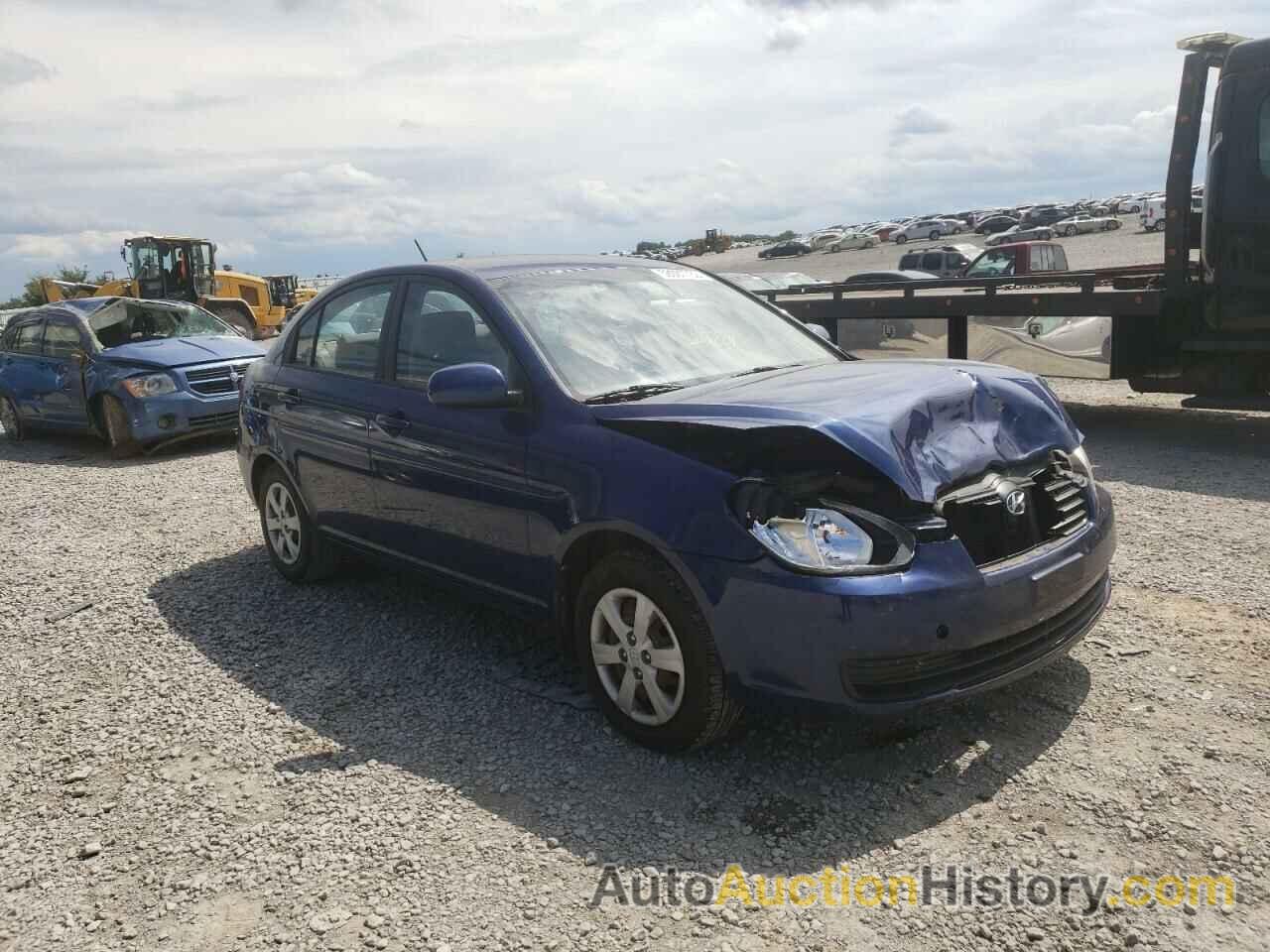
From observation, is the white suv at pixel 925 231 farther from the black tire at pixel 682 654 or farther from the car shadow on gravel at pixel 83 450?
the black tire at pixel 682 654

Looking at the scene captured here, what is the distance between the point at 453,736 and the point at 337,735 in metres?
0.45

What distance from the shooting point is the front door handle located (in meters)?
4.49

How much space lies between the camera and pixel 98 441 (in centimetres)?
1228

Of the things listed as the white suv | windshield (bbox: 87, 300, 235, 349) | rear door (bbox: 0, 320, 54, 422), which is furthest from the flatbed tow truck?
the white suv

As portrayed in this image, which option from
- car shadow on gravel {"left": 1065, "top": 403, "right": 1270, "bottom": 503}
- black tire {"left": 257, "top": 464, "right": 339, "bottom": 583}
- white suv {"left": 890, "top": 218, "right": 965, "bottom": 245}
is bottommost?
car shadow on gravel {"left": 1065, "top": 403, "right": 1270, "bottom": 503}

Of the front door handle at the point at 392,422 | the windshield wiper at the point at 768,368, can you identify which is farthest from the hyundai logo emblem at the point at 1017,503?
the front door handle at the point at 392,422

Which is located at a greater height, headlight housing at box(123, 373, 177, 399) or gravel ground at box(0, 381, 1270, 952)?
headlight housing at box(123, 373, 177, 399)

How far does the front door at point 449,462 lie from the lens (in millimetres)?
3951

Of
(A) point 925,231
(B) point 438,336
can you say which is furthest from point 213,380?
(A) point 925,231

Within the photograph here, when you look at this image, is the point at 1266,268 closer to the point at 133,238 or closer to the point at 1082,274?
the point at 1082,274

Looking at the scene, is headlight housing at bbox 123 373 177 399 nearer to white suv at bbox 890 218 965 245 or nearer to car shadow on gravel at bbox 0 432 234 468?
car shadow on gravel at bbox 0 432 234 468

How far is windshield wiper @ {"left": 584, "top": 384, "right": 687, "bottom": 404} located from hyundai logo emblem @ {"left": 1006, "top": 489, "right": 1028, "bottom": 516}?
1.25 meters

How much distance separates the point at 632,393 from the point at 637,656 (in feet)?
3.23

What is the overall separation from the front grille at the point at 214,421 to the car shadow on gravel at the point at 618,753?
239 inches
